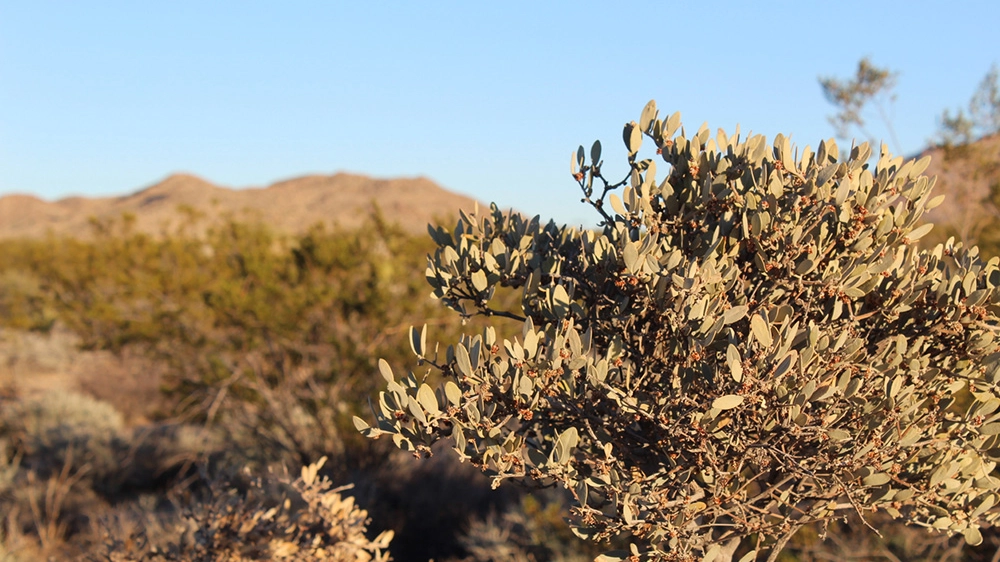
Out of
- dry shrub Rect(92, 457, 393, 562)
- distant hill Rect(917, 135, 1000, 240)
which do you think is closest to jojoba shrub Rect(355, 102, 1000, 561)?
dry shrub Rect(92, 457, 393, 562)

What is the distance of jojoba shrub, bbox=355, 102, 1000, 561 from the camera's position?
94.3 inches

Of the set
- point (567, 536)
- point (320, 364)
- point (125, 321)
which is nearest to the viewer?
point (567, 536)

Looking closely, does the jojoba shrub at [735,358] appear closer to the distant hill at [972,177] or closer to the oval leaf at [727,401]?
the oval leaf at [727,401]

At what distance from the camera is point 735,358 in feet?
7.16

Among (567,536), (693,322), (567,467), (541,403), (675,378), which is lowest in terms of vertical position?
(567,536)

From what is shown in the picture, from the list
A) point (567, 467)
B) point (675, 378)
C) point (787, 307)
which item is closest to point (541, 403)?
point (567, 467)

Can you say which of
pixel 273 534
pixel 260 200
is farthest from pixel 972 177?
pixel 260 200

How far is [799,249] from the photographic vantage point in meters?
2.50

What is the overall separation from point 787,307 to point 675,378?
44 cm

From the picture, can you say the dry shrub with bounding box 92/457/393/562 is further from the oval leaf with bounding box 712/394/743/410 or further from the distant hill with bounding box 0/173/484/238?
the distant hill with bounding box 0/173/484/238

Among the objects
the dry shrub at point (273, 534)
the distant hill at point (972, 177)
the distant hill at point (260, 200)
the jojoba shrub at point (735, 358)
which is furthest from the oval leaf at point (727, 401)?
the distant hill at point (260, 200)

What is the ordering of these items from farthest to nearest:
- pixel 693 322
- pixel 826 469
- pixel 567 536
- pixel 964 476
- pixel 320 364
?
pixel 320 364, pixel 567 536, pixel 964 476, pixel 826 469, pixel 693 322

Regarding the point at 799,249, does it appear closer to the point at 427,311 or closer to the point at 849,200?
the point at 849,200

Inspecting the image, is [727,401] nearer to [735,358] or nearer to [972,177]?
[735,358]
